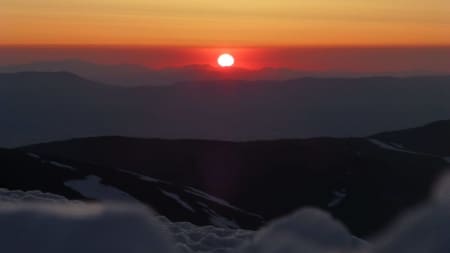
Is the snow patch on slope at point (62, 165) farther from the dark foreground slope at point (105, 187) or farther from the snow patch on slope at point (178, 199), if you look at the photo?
the snow patch on slope at point (178, 199)

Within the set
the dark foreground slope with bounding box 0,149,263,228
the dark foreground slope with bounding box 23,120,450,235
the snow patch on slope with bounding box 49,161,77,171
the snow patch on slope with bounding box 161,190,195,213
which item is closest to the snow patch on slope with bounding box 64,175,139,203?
the dark foreground slope with bounding box 0,149,263,228

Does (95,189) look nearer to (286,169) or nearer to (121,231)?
(286,169)

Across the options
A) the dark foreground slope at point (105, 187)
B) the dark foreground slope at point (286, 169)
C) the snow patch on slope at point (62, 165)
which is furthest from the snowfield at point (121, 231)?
Answer: the dark foreground slope at point (286, 169)

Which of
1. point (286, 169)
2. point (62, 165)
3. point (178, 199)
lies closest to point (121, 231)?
point (178, 199)

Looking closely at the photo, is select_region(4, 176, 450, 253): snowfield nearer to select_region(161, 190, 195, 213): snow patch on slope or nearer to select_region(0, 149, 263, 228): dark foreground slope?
select_region(0, 149, 263, 228): dark foreground slope

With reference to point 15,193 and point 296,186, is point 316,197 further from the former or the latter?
point 15,193

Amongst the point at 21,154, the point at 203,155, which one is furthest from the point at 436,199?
the point at 203,155

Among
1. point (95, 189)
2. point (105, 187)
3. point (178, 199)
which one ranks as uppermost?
point (178, 199)
